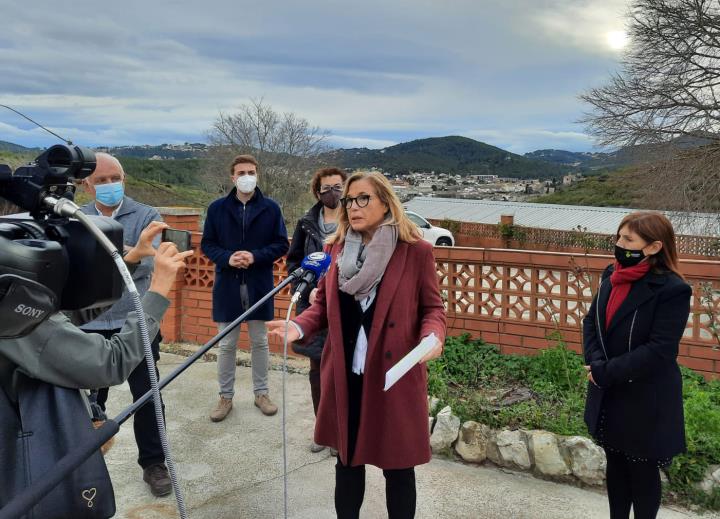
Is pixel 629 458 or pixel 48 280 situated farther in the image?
pixel 629 458

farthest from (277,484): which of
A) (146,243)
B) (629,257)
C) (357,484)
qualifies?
(629,257)

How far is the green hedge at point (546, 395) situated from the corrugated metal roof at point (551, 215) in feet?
55.4

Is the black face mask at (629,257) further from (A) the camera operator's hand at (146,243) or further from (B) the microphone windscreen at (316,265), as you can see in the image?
(A) the camera operator's hand at (146,243)

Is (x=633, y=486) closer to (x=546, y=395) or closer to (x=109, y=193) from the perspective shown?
(x=546, y=395)

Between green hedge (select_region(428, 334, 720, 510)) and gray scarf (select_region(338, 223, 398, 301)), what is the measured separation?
171 centimetres

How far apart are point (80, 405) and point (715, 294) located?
4.51 m

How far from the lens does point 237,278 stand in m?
4.40

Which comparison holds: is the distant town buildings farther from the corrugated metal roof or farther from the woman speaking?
the woman speaking

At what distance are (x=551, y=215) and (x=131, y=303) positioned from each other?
33104 millimetres

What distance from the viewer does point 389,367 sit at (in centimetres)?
245

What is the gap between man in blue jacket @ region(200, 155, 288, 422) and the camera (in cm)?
438

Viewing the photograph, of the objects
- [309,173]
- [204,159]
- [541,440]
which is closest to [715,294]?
[541,440]

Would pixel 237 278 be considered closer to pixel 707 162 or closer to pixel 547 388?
pixel 547 388

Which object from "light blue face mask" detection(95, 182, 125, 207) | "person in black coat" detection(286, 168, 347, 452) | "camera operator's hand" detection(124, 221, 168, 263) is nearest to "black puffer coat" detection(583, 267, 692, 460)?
"person in black coat" detection(286, 168, 347, 452)
